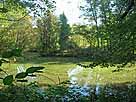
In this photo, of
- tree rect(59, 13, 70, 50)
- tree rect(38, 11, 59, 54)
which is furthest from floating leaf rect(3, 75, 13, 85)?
tree rect(59, 13, 70, 50)

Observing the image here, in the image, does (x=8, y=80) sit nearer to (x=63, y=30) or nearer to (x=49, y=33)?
(x=49, y=33)

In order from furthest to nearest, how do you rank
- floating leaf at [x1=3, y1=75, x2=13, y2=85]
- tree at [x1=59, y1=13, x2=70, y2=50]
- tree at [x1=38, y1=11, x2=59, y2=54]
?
tree at [x1=59, y1=13, x2=70, y2=50]
tree at [x1=38, y1=11, x2=59, y2=54]
floating leaf at [x1=3, y1=75, x2=13, y2=85]

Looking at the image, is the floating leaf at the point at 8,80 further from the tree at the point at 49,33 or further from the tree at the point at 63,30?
the tree at the point at 63,30

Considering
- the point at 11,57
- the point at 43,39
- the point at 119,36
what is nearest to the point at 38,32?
the point at 43,39

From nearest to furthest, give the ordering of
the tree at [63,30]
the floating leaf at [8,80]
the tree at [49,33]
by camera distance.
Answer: the floating leaf at [8,80], the tree at [49,33], the tree at [63,30]

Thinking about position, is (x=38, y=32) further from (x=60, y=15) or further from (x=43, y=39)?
(x=60, y=15)

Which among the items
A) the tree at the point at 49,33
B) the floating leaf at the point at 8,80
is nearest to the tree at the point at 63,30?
the tree at the point at 49,33

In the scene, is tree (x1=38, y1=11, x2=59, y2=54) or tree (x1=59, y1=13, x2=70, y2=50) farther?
tree (x1=59, y1=13, x2=70, y2=50)

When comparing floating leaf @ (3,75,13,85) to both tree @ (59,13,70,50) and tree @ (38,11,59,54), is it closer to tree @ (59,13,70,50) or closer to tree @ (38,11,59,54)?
Result: tree @ (38,11,59,54)

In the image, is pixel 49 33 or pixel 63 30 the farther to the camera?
pixel 63 30

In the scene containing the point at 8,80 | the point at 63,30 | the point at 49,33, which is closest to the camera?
the point at 8,80

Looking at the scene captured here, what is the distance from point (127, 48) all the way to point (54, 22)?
59517 mm

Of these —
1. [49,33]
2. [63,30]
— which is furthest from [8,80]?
[63,30]

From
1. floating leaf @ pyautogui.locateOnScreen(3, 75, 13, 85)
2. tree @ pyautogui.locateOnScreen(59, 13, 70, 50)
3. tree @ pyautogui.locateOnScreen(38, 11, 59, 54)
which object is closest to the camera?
floating leaf @ pyautogui.locateOnScreen(3, 75, 13, 85)
